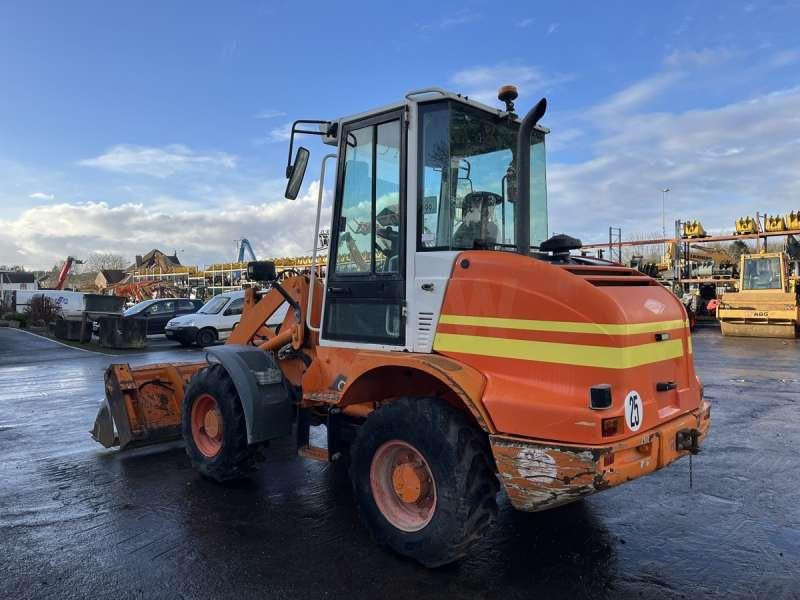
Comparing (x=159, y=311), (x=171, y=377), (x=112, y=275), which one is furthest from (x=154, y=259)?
(x=171, y=377)

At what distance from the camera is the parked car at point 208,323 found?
19516mm

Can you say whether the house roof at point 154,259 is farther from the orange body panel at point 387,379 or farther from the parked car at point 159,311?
the orange body panel at point 387,379

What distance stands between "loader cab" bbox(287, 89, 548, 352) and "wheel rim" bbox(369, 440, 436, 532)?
0.68 m

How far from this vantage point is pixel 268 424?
190 inches

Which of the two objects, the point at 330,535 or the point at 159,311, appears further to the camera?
the point at 159,311

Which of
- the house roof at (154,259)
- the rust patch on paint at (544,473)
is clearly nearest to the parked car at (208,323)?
the rust patch on paint at (544,473)

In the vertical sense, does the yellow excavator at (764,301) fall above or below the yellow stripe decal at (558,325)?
above

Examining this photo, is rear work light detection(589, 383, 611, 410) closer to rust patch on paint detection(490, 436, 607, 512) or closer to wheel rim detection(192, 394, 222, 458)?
rust patch on paint detection(490, 436, 607, 512)

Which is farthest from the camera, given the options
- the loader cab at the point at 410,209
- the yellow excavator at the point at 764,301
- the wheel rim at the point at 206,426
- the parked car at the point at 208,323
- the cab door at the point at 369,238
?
the parked car at the point at 208,323

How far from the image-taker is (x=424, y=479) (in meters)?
3.70

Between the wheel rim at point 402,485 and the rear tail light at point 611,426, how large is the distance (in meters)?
1.04

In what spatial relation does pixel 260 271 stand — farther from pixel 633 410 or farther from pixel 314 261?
pixel 633 410

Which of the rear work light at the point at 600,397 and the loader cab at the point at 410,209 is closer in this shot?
the rear work light at the point at 600,397

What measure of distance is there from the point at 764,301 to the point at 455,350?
1882cm
